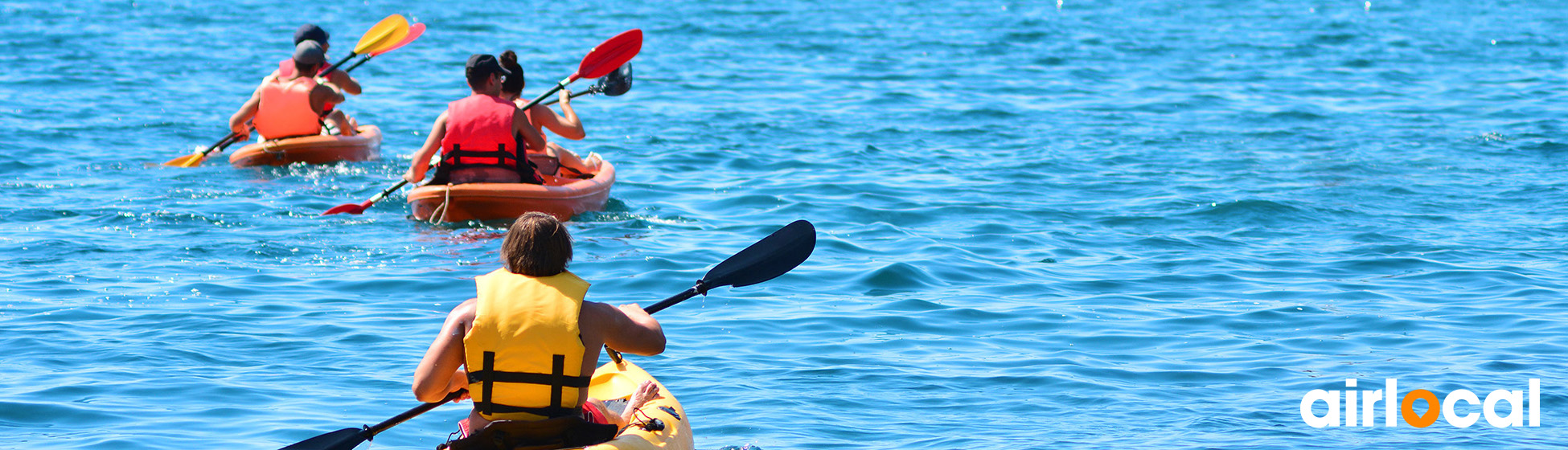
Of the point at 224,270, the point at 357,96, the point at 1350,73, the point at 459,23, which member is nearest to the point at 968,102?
the point at 1350,73

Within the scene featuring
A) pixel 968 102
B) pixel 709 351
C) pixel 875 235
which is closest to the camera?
pixel 709 351

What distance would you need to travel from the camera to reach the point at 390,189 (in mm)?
9797

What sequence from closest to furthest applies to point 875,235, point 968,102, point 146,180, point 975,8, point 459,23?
point 875,235 < point 146,180 < point 968,102 < point 459,23 < point 975,8

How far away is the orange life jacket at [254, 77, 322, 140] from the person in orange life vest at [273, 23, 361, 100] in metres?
0.15

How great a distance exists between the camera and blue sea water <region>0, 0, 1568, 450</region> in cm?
591

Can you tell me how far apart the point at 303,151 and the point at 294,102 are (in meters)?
0.39

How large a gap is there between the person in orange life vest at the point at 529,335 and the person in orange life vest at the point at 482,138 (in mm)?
4734

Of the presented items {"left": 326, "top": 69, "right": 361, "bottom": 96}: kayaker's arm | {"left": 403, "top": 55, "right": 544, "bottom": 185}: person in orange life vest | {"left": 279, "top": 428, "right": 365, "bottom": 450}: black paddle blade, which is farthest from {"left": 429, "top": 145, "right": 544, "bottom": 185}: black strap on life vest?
{"left": 279, "top": 428, "right": 365, "bottom": 450}: black paddle blade

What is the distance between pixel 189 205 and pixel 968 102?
844 centimetres

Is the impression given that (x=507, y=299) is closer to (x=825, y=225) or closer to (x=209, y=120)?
(x=825, y=225)

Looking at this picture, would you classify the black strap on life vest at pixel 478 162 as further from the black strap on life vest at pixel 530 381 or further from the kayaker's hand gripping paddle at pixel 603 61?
the black strap on life vest at pixel 530 381

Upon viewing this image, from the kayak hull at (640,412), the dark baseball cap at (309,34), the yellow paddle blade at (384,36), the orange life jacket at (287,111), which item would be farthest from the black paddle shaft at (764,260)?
the dark baseball cap at (309,34)

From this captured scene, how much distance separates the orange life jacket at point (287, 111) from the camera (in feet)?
37.7

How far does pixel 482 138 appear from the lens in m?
9.05
